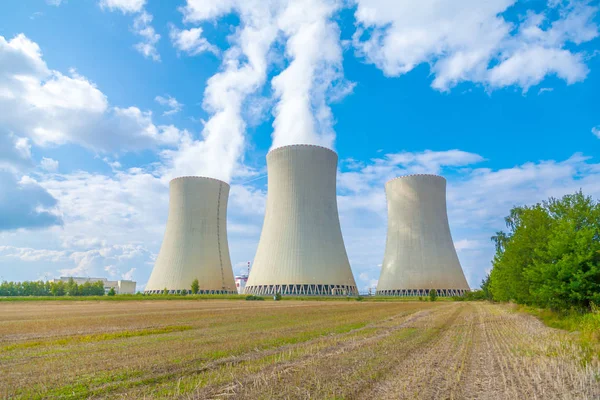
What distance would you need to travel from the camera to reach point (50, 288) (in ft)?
246

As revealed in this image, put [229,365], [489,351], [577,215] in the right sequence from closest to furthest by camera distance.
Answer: [229,365] → [489,351] → [577,215]

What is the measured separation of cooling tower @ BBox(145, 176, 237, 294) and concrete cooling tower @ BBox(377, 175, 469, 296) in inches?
675

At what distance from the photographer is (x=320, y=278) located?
33.8 m

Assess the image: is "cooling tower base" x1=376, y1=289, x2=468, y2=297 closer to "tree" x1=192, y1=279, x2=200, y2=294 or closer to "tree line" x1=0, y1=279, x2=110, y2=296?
"tree" x1=192, y1=279, x2=200, y2=294

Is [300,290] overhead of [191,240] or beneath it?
beneath

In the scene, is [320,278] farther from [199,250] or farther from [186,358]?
[186,358]

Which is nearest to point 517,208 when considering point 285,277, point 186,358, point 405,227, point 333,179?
point 405,227

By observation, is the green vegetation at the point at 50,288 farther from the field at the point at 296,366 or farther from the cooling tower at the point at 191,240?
the field at the point at 296,366

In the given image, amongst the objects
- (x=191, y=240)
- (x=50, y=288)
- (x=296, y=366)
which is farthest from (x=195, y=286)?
(x=50, y=288)

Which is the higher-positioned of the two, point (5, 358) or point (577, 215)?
point (577, 215)

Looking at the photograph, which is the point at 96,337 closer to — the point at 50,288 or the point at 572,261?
the point at 572,261

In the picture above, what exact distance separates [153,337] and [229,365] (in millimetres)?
3897

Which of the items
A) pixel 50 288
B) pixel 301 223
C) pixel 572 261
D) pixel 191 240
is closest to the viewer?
pixel 572 261

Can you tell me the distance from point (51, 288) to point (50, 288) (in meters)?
6.49
